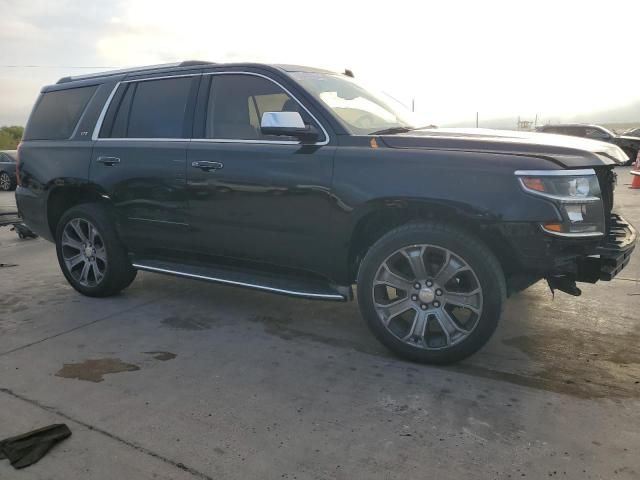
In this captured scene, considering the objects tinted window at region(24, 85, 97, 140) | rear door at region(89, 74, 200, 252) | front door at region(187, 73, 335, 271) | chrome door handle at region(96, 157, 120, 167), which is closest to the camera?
front door at region(187, 73, 335, 271)

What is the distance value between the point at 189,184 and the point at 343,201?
1.30m

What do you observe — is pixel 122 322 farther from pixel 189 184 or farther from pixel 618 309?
pixel 618 309

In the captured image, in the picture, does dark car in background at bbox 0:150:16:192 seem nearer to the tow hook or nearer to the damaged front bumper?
the tow hook

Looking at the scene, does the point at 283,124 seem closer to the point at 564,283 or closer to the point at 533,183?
the point at 533,183

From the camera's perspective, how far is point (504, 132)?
3.73 meters

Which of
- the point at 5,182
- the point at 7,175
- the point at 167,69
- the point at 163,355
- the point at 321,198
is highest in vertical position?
the point at 167,69

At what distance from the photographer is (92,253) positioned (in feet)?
15.9

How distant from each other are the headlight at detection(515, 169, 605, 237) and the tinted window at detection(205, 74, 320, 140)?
69.4 inches

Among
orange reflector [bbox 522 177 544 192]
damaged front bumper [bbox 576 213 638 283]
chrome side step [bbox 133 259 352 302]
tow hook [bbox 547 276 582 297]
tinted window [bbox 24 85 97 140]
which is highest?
tinted window [bbox 24 85 97 140]

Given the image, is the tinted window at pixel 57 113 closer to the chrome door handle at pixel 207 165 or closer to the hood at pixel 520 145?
the chrome door handle at pixel 207 165

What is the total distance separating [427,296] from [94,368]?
6.96 ft

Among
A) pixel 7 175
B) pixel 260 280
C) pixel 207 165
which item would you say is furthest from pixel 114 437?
pixel 7 175

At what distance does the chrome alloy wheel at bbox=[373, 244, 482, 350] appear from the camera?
3230 mm

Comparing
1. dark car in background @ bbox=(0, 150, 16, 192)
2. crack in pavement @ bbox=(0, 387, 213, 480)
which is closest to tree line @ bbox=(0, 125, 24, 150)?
dark car in background @ bbox=(0, 150, 16, 192)
